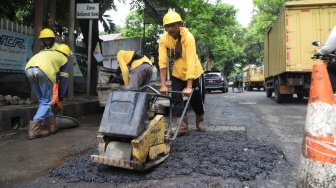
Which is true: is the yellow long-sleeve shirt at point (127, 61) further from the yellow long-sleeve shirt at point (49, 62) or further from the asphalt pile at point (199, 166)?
the asphalt pile at point (199, 166)

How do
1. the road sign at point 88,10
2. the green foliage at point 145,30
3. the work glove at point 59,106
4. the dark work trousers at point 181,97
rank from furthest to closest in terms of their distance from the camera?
the green foliage at point 145,30
the road sign at point 88,10
the work glove at point 59,106
the dark work trousers at point 181,97

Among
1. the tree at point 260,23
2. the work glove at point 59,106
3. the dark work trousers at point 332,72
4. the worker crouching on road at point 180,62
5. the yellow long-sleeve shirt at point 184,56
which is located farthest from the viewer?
the tree at point 260,23

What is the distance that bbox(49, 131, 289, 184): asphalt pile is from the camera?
2656 mm

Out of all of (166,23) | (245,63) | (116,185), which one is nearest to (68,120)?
(166,23)

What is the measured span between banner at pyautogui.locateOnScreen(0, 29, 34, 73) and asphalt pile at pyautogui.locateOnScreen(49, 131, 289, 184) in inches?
196

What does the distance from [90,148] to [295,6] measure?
27.0 ft

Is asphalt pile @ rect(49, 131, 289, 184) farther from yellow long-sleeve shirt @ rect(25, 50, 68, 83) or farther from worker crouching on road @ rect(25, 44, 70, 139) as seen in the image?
yellow long-sleeve shirt @ rect(25, 50, 68, 83)

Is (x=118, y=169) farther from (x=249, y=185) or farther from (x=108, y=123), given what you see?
(x=249, y=185)

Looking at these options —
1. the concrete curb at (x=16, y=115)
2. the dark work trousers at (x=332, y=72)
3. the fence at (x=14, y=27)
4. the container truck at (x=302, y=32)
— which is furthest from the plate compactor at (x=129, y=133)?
the container truck at (x=302, y=32)

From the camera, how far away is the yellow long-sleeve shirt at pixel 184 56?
4023 millimetres

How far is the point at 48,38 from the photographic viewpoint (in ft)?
17.3

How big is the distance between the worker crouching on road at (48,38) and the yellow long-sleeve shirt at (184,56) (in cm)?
222

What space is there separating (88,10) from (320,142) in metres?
7.02

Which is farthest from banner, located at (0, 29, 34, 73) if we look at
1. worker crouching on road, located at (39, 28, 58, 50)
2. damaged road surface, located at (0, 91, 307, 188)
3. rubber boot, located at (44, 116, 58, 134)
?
damaged road surface, located at (0, 91, 307, 188)
